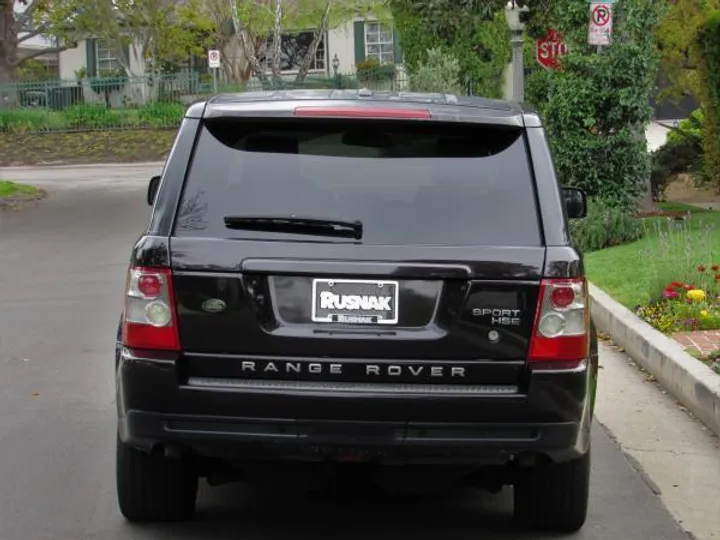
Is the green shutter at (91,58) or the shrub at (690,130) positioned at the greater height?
the green shutter at (91,58)

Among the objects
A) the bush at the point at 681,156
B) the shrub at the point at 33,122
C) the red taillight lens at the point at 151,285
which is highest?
the red taillight lens at the point at 151,285

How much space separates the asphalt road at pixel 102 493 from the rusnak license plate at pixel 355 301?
1.31 m

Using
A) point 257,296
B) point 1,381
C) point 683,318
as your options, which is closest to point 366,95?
point 257,296

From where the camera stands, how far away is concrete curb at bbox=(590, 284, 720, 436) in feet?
24.6

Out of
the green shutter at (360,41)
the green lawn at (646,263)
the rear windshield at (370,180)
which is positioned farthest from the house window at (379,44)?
the rear windshield at (370,180)

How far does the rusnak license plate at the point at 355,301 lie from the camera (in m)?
4.65

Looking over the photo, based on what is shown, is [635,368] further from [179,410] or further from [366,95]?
[179,410]

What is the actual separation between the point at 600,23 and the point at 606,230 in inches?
96.8

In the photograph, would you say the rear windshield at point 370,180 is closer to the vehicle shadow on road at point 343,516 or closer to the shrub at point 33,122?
the vehicle shadow on road at point 343,516

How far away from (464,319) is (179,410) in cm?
114

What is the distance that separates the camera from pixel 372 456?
4.76m

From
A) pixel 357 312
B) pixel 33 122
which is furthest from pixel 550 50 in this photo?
pixel 33 122

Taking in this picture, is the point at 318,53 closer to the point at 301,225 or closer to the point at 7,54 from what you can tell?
the point at 7,54

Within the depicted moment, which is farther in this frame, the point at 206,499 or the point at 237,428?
the point at 206,499
